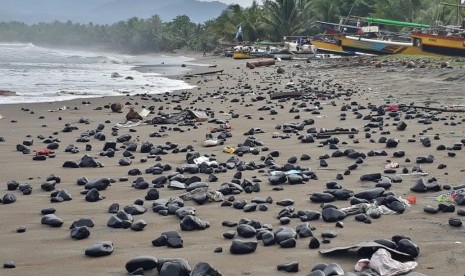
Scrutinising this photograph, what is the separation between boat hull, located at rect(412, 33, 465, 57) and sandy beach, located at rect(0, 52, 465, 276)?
535 inches

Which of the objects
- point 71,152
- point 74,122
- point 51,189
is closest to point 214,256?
point 51,189

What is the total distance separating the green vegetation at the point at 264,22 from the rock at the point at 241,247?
4617 centimetres

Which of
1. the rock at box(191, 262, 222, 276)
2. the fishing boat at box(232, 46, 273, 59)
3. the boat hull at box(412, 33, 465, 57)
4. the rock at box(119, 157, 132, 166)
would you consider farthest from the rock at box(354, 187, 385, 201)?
the fishing boat at box(232, 46, 273, 59)

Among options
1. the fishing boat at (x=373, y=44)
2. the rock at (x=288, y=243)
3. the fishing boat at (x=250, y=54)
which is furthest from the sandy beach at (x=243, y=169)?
the fishing boat at (x=250, y=54)

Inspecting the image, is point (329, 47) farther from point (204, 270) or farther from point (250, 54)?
point (204, 270)

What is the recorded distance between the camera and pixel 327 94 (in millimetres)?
18594

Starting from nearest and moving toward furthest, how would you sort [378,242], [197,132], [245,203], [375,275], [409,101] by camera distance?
[375,275], [378,242], [245,203], [197,132], [409,101]

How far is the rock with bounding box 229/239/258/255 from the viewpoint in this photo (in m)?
4.59

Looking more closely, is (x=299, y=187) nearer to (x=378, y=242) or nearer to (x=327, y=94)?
(x=378, y=242)

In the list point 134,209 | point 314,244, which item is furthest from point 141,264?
point 134,209

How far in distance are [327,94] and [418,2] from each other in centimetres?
4299

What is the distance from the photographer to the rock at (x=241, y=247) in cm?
459

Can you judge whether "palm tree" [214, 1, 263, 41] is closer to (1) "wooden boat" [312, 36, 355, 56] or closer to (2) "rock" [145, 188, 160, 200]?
(1) "wooden boat" [312, 36, 355, 56]

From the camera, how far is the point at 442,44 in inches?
Result: 1288
